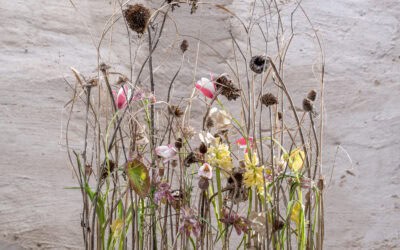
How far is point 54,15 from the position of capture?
274 cm

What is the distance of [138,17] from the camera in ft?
3.22

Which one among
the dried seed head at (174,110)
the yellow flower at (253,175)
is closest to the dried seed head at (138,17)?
the dried seed head at (174,110)

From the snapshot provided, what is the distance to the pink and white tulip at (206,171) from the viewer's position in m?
1.00

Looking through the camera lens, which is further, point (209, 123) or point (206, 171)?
point (209, 123)

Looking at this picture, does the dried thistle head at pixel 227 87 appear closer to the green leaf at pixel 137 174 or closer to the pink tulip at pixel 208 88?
the pink tulip at pixel 208 88

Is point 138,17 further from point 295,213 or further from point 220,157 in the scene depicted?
point 295,213

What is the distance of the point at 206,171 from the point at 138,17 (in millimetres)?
222

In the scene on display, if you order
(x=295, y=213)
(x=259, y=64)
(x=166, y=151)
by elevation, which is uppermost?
(x=259, y=64)

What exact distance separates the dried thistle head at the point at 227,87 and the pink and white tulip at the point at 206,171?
10 cm

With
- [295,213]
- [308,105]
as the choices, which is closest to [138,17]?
[308,105]

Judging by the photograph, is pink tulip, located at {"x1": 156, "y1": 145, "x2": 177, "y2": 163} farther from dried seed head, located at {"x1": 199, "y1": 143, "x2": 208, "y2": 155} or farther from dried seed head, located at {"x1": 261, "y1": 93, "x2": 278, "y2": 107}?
dried seed head, located at {"x1": 261, "y1": 93, "x2": 278, "y2": 107}

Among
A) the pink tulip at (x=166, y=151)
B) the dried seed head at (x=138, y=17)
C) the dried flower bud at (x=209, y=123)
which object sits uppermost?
the dried seed head at (x=138, y=17)

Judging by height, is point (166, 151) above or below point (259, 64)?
below

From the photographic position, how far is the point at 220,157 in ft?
3.41
